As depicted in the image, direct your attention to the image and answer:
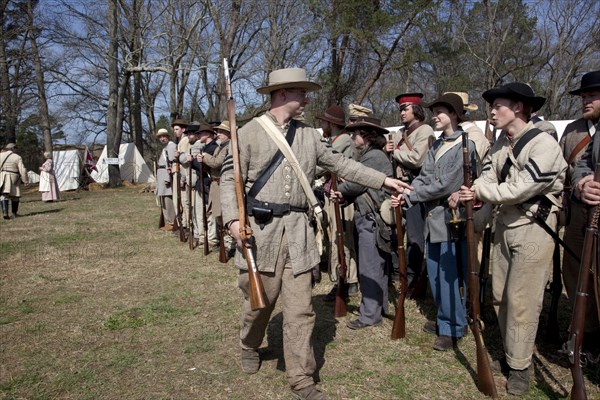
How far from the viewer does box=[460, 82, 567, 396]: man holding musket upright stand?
3.42 metres

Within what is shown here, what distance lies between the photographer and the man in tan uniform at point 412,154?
222 inches

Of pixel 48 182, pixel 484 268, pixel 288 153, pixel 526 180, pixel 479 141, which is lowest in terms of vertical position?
pixel 484 268

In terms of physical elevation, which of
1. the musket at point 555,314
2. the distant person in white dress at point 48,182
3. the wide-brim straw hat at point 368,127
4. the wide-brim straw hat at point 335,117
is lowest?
the musket at point 555,314

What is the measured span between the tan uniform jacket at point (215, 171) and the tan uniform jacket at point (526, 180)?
493cm

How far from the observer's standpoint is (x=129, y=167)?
28.6 m

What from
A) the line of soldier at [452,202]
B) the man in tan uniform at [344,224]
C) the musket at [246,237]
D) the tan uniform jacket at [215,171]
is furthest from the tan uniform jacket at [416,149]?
the tan uniform jacket at [215,171]

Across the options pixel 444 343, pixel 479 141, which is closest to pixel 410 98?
pixel 479 141

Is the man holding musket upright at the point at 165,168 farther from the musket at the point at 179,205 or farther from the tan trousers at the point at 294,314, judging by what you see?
the tan trousers at the point at 294,314

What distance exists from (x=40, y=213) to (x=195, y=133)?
8656 millimetres

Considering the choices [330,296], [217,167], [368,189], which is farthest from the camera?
[217,167]

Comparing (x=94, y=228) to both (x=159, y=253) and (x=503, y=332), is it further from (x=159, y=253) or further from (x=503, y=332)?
(x=503, y=332)

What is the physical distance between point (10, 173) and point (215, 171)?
26.9 feet

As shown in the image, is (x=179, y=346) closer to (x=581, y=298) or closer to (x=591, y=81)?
(x=581, y=298)

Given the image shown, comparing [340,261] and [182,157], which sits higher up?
[182,157]
